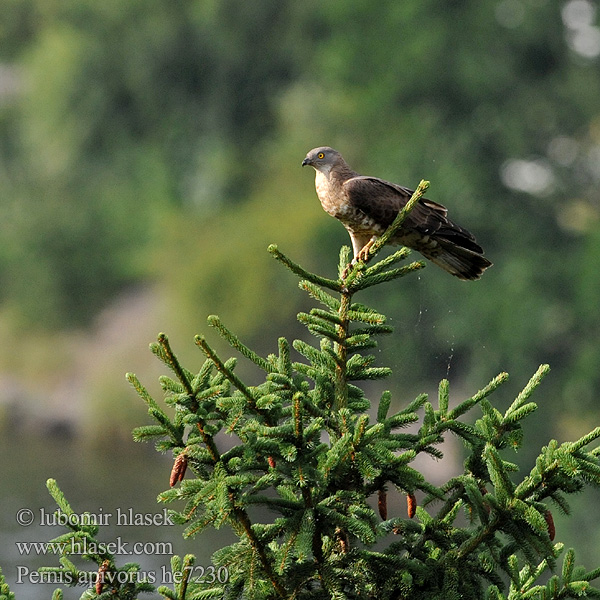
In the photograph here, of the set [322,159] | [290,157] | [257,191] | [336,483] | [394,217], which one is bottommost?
[336,483]

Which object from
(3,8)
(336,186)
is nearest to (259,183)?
(3,8)

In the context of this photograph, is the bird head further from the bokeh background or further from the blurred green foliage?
the blurred green foliage

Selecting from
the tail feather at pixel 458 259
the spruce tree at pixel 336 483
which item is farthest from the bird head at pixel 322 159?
the spruce tree at pixel 336 483

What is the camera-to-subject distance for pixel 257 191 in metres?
39.8


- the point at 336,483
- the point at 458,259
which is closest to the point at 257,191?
the point at 458,259

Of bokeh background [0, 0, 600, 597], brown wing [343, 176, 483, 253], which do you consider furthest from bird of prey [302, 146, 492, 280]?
bokeh background [0, 0, 600, 597]

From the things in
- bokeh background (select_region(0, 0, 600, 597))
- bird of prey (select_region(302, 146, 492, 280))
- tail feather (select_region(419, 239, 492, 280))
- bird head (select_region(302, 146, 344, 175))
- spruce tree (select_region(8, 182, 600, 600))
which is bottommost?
spruce tree (select_region(8, 182, 600, 600))

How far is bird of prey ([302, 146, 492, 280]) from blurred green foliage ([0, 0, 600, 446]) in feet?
65.9

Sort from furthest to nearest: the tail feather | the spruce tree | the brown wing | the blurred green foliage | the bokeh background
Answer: the blurred green foliage
the bokeh background
the tail feather
the brown wing
the spruce tree

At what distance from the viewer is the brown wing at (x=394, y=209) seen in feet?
19.8

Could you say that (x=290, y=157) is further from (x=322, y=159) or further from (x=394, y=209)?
(x=394, y=209)

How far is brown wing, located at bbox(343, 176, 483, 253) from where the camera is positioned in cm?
604

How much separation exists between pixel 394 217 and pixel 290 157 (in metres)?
33.2

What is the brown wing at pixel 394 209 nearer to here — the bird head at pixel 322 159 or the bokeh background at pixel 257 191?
the bird head at pixel 322 159
